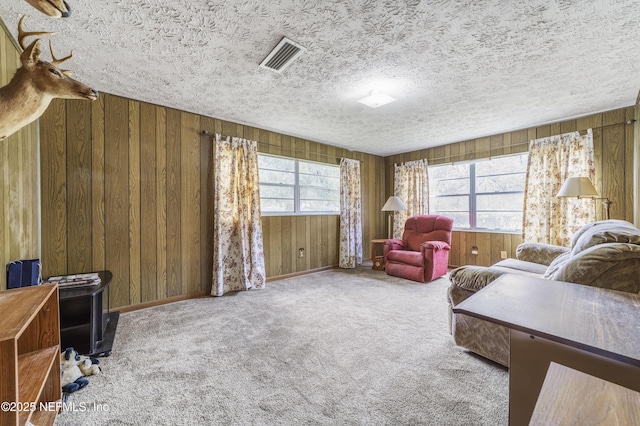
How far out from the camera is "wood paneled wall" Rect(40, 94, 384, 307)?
2.52 metres

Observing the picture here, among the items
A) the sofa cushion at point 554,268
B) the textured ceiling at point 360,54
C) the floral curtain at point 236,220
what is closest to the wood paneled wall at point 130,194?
the floral curtain at point 236,220

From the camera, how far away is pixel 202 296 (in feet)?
10.9

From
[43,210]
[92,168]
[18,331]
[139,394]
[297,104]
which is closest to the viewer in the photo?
[18,331]

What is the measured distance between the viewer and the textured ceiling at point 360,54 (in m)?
1.59

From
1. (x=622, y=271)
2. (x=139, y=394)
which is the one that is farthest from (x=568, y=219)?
(x=139, y=394)

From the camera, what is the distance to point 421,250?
13.0 ft

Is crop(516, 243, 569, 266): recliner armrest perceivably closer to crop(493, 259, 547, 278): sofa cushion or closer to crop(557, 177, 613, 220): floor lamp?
crop(493, 259, 547, 278): sofa cushion

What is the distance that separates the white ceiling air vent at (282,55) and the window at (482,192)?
3.94 meters

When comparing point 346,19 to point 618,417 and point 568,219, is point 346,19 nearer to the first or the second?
point 618,417

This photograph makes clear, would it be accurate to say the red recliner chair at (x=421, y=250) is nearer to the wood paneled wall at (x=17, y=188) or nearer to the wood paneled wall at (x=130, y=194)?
the wood paneled wall at (x=130, y=194)

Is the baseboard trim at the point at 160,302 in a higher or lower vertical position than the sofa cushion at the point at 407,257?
lower

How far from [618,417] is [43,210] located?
3.85 metres

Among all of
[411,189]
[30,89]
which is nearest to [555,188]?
[411,189]

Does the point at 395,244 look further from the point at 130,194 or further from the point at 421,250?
the point at 130,194
